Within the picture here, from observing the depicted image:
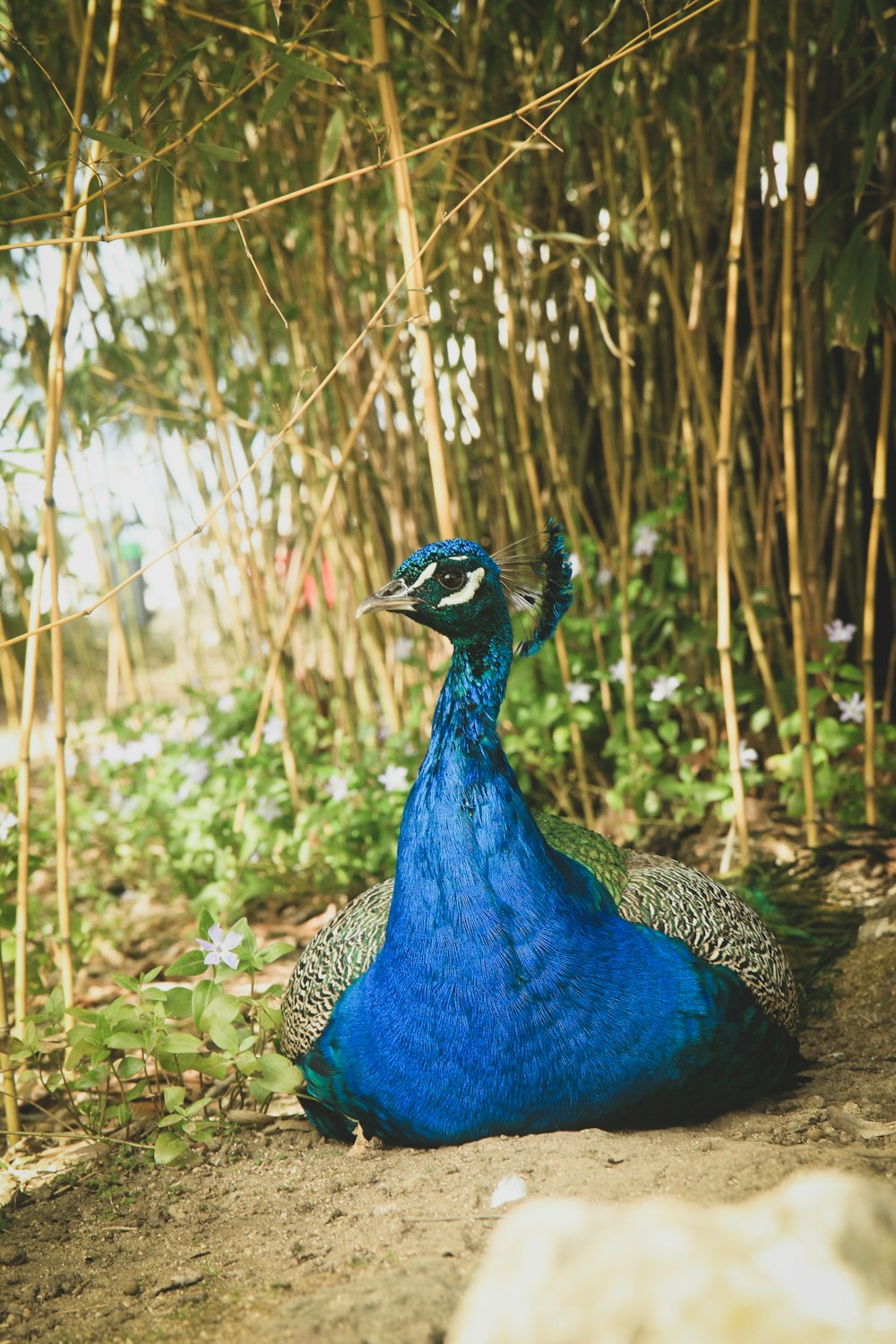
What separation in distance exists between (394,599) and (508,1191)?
92cm

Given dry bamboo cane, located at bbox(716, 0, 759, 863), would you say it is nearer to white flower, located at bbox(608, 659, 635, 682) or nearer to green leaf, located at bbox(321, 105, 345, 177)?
white flower, located at bbox(608, 659, 635, 682)

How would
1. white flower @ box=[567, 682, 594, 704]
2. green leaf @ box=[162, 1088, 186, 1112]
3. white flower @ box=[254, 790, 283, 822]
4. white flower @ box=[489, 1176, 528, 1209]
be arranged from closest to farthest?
white flower @ box=[489, 1176, 528, 1209] < green leaf @ box=[162, 1088, 186, 1112] < white flower @ box=[254, 790, 283, 822] < white flower @ box=[567, 682, 594, 704]

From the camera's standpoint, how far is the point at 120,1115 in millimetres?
1979

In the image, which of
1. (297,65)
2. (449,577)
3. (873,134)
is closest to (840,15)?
(873,134)

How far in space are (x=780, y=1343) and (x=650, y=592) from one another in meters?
2.68

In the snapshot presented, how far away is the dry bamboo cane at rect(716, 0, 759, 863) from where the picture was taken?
2322 millimetres

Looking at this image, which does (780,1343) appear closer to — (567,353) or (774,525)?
(774,525)

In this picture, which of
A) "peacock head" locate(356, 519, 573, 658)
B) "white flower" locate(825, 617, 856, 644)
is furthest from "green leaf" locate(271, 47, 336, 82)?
"white flower" locate(825, 617, 856, 644)

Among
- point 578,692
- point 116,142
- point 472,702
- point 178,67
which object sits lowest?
point 578,692

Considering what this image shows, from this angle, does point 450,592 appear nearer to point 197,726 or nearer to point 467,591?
point 467,591

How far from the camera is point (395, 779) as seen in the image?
Answer: 2914 mm

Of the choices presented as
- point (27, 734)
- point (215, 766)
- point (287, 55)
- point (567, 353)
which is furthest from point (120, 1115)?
point (567, 353)

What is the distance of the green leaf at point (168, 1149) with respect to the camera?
187cm

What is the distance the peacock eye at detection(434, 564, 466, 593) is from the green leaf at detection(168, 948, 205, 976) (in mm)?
788
